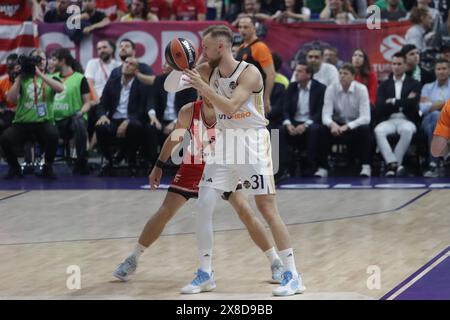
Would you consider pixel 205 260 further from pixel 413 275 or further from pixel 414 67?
pixel 414 67

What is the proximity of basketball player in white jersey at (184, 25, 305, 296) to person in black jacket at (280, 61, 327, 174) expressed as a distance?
249 inches

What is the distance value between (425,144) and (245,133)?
6.86 m

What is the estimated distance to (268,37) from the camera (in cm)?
1558

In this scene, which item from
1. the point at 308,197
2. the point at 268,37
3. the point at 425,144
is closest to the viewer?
the point at 308,197

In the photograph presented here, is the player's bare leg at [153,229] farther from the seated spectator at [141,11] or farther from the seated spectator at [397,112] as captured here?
the seated spectator at [141,11]

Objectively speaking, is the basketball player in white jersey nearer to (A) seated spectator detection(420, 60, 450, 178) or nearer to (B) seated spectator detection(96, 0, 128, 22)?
(A) seated spectator detection(420, 60, 450, 178)

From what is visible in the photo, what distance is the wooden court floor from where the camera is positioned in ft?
26.6

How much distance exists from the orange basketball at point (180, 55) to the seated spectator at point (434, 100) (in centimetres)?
708

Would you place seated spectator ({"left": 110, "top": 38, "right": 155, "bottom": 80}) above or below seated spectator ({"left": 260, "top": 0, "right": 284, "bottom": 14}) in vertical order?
below

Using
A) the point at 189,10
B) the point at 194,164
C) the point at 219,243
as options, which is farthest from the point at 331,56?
the point at 194,164

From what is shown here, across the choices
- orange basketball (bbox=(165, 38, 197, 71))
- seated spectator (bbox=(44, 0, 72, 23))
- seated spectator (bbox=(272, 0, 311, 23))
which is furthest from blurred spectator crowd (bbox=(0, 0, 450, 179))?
orange basketball (bbox=(165, 38, 197, 71))

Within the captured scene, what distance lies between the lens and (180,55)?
7.70 metres
